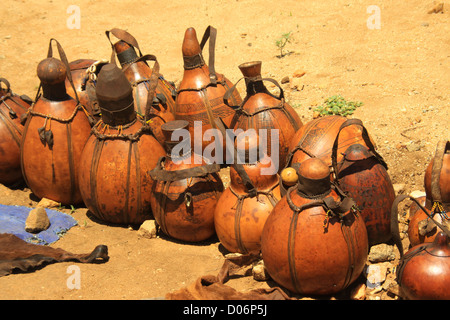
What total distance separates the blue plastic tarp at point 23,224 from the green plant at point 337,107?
3.45 meters

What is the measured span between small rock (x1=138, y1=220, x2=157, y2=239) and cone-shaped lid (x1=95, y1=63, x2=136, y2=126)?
1.01 meters

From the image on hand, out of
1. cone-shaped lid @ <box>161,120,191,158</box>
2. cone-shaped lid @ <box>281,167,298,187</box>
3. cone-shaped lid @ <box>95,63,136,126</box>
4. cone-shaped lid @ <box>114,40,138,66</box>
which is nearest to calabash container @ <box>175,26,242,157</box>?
cone-shaped lid @ <box>114,40,138,66</box>

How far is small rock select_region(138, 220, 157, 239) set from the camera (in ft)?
16.1

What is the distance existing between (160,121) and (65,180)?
117cm

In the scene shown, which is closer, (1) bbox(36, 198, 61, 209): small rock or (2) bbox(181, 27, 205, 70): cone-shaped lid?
(1) bbox(36, 198, 61, 209): small rock

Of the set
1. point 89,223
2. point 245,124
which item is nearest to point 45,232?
point 89,223

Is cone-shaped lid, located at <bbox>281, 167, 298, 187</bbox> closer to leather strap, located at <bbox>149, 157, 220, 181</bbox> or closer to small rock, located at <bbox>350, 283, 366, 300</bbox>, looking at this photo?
leather strap, located at <bbox>149, 157, 220, 181</bbox>

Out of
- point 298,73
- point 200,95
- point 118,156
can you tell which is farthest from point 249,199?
point 298,73

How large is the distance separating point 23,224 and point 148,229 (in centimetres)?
124

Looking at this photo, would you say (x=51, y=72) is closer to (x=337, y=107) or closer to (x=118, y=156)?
(x=118, y=156)

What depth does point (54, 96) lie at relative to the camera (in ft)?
17.0

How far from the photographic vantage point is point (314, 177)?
3545 millimetres

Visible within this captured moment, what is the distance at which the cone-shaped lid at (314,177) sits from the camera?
3547 mm

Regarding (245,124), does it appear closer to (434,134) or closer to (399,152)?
(399,152)
